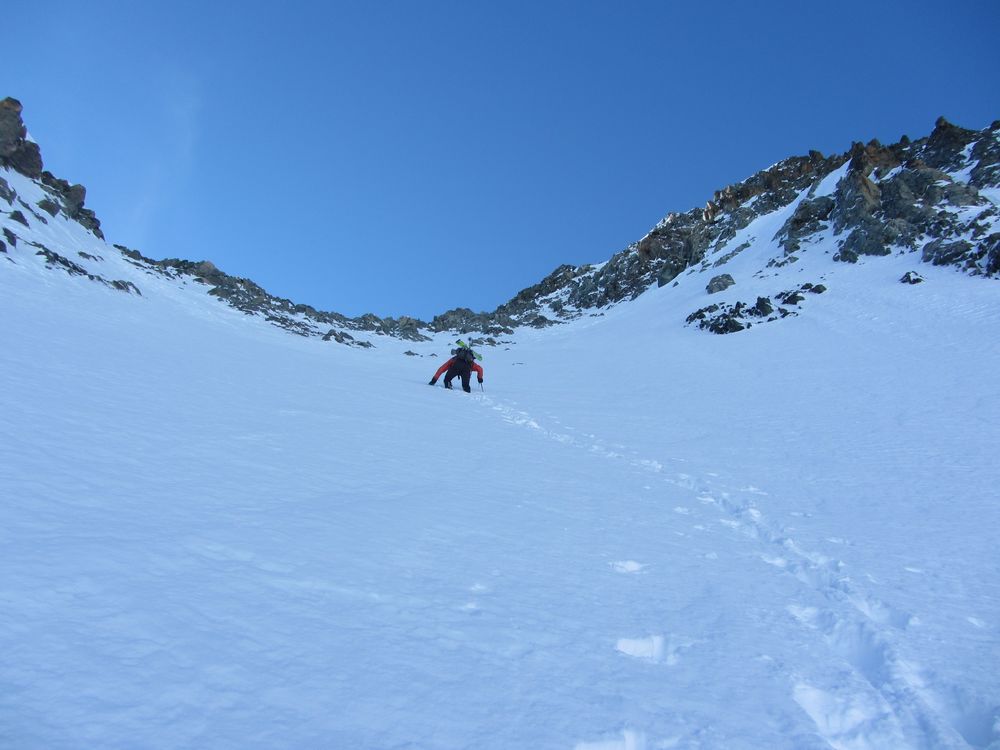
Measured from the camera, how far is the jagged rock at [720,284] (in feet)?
133

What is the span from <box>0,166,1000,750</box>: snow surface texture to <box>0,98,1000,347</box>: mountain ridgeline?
21123 millimetres

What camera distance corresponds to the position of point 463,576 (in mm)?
3744

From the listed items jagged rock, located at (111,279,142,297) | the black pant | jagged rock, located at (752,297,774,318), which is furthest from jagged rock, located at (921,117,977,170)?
jagged rock, located at (111,279,142,297)

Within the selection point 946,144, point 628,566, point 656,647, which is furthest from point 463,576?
point 946,144

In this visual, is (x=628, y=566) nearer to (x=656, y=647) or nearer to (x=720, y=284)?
(x=656, y=647)

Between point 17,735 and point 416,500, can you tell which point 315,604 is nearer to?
point 17,735

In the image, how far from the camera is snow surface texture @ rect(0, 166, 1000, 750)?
2.30 m

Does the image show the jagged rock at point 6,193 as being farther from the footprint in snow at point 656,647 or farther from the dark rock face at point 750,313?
the dark rock face at point 750,313

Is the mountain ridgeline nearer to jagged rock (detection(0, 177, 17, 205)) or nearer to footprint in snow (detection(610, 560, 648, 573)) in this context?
jagged rock (detection(0, 177, 17, 205))

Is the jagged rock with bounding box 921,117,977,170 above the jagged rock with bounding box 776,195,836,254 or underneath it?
above

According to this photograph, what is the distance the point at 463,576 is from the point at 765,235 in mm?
56799

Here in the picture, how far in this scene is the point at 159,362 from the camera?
11109 millimetres

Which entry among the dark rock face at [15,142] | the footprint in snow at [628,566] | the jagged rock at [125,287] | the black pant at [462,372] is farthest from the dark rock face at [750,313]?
the dark rock face at [15,142]

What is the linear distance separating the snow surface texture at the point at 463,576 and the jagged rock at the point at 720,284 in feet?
104
